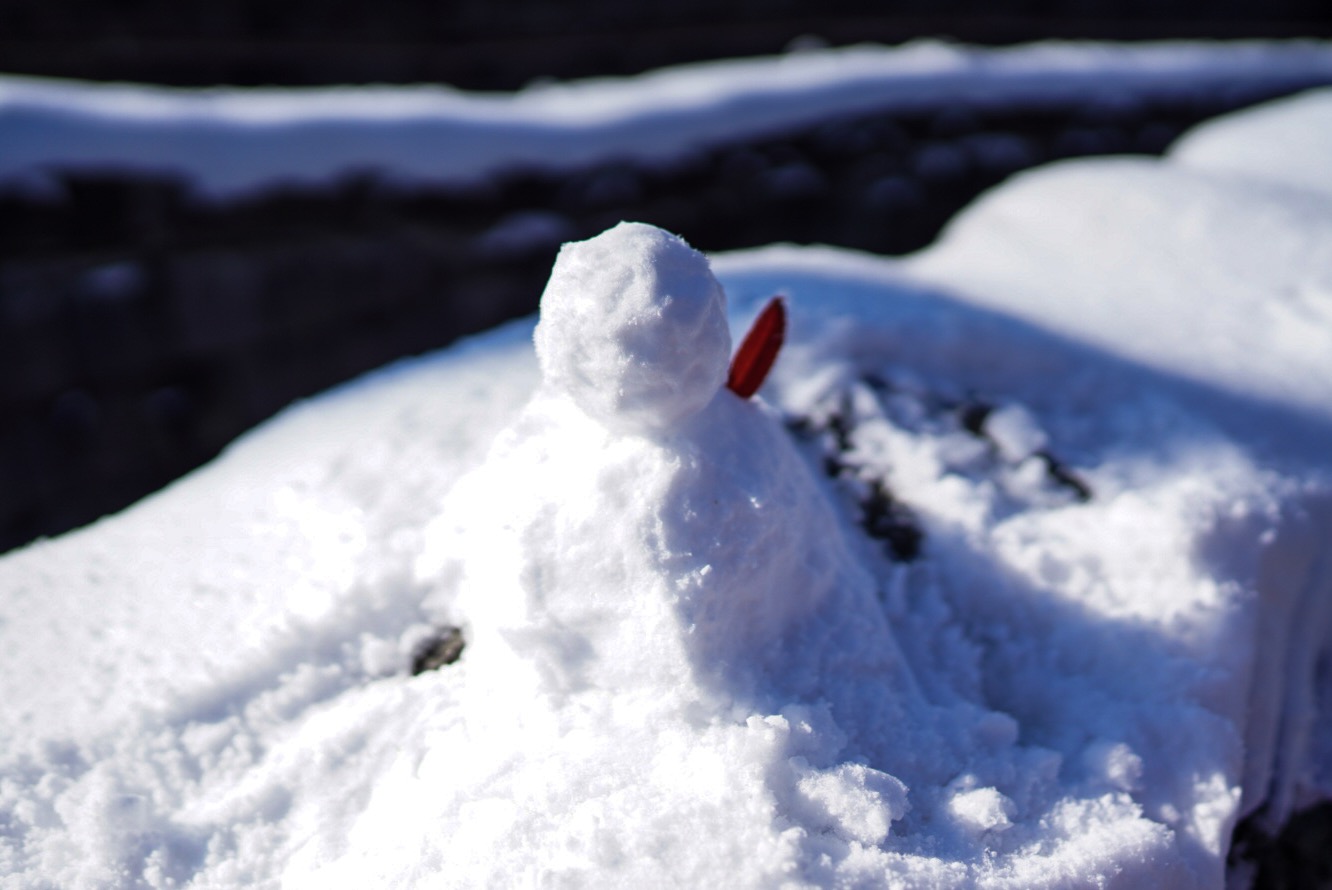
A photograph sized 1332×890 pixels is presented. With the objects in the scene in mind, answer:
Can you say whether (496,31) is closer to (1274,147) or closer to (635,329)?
(1274,147)

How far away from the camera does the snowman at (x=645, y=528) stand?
25.6 inches

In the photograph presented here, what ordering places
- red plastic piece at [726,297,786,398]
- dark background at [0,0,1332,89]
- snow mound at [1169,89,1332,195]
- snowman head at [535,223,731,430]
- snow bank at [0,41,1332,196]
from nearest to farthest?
snowman head at [535,223,731,430] < red plastic piece at [726,297,786,398] < snow mound at [1169,89,1332,195] < snow bank at [0,41,1332,196] < dark background at [0,0,1332,89]

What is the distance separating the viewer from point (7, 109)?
1.90 metres

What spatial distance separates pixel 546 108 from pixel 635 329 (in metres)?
1.93

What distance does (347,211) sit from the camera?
7.38ft

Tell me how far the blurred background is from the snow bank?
4 centimetres

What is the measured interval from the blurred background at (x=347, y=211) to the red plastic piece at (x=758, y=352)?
1630 millimetres

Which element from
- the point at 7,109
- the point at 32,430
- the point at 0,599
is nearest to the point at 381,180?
the point at 7,109

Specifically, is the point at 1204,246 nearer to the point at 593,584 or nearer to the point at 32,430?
the point at 593,584

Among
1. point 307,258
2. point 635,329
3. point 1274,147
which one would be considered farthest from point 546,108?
point 635,329

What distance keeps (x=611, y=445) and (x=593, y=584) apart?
91 mm

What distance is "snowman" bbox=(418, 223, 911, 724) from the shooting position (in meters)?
0.65

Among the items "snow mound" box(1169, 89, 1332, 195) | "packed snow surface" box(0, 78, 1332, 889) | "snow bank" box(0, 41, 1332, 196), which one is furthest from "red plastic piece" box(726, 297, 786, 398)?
"snow bank" box(0, 41, 1332, 196)

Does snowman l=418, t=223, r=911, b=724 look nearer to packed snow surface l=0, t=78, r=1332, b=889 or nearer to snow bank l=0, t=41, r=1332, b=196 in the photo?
packed snow surface l=0, t=78, r=1332, b=889
